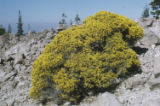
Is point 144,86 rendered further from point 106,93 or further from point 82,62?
point 82,62

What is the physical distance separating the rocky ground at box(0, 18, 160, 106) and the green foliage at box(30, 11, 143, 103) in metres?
0.69

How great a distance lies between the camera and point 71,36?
9719mm

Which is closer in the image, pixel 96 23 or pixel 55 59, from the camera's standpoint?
pixel 55 59

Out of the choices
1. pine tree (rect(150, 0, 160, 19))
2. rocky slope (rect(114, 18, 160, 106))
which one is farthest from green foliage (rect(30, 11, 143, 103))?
pine tree (rect(150, 0, 160, 19))

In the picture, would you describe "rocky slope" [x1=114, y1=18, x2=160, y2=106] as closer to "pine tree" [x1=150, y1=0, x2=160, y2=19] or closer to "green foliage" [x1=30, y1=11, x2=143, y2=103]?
"green foliage" [x1=30, y1=11, x2=143, y2=103]

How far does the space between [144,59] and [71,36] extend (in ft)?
14.7

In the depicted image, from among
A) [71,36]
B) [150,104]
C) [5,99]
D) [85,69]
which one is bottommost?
[5,99]

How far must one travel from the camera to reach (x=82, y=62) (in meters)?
8.81

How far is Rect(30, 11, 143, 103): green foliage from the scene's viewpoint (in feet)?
28.6

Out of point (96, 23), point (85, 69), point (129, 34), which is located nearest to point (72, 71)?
point (85, 69)

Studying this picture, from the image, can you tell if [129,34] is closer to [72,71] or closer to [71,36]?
[71,36]

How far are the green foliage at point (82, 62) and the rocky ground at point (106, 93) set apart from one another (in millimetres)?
694

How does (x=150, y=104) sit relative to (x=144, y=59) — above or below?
below

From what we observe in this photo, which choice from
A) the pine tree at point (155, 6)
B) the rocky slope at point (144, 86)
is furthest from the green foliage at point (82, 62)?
the pine tree at point (155, 6)
